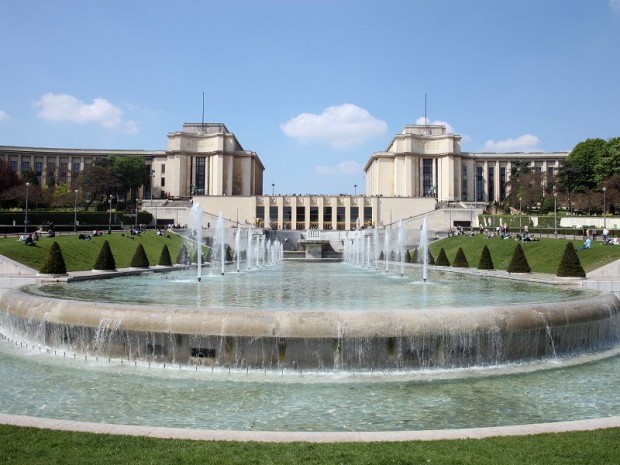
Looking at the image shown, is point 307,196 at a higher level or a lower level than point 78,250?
higher

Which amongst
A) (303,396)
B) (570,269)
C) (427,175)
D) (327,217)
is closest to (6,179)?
(327,217)

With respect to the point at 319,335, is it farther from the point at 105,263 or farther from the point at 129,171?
the point at 129,171

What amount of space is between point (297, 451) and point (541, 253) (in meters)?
39.3

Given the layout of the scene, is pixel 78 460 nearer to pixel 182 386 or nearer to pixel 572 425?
pixel 182 386

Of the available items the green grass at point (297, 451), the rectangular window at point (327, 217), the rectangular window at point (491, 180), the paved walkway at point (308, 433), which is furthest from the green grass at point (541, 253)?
the rectangular window at point (491, 180)

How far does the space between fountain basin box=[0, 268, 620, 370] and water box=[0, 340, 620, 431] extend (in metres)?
0.28

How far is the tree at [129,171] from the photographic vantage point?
111 metres

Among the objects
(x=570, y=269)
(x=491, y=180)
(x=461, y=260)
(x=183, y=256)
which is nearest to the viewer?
(x=570, y=269)

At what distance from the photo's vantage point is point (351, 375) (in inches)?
393

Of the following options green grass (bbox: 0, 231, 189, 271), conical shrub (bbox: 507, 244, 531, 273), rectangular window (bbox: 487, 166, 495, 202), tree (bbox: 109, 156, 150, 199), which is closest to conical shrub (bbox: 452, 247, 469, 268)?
conical shrub (bbox: 507, 244, 531, 273)

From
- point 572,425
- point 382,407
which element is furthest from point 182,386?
point 572,425

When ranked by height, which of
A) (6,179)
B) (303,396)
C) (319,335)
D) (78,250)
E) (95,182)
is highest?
(95,182)

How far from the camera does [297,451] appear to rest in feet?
18.4

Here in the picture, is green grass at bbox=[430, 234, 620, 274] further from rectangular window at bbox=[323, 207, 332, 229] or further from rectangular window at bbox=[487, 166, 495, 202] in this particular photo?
rectangular window at bbox=[487, 166, 495, 202]
